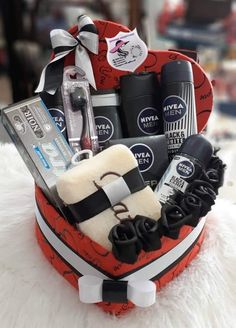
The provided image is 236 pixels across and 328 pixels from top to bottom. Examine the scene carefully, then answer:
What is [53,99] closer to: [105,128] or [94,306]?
[105,128]

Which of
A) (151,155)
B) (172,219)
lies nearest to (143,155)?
(151,155)

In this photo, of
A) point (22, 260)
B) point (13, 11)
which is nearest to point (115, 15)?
point (13, 11)

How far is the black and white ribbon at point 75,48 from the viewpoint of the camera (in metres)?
0.45

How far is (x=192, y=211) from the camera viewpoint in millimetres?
326

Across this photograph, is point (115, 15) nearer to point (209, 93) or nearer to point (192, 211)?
point (209, 93)

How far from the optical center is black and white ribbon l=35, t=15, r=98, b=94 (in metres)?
0.45

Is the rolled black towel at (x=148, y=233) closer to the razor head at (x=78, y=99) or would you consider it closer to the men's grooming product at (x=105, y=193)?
the men's grooming product at (x=105, y=193)

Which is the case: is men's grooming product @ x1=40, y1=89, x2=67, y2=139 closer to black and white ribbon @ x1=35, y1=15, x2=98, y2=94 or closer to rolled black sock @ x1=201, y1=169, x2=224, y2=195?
black and white ribbon @ x1=35, y1=15, x2=98, y2=94

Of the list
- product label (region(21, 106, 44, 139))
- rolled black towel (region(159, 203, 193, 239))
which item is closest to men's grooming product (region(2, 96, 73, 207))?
product label (region(21, 106, 44, 139))

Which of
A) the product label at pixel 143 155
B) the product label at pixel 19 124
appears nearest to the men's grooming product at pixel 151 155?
the product label at pixel 143 155

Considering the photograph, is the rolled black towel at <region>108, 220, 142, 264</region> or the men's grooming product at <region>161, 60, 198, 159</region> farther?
the men's grooming product at <region>161, 60, 198, 159</region>

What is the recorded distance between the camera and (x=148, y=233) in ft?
1.00

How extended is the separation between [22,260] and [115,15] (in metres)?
1.14

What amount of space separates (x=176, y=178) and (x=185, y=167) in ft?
0.05
